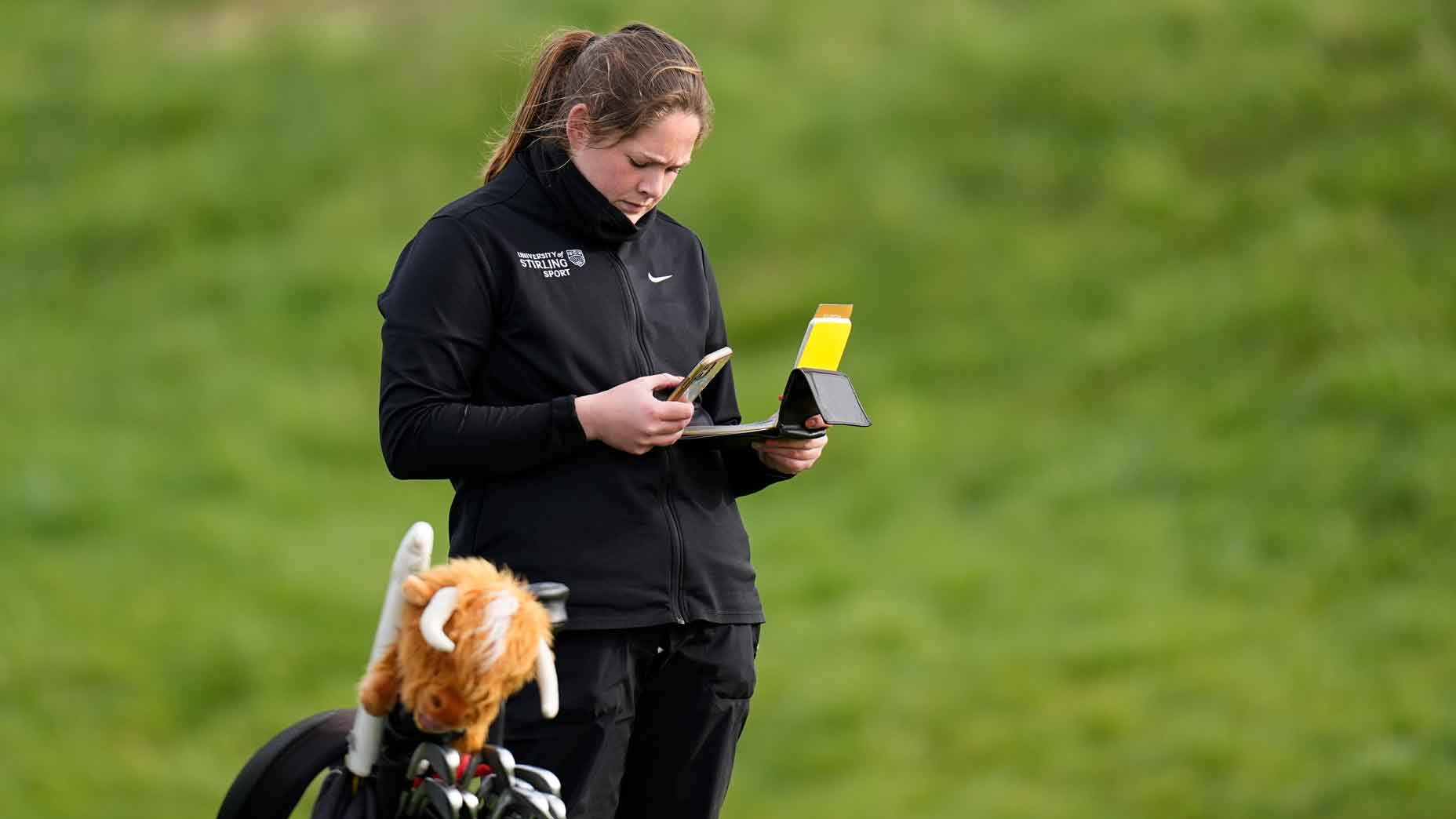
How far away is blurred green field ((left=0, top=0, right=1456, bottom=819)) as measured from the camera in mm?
7250

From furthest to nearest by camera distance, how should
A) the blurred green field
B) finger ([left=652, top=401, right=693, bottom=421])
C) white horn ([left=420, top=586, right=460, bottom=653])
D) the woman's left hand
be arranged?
the blurred green field
the woman's left hand
finger ([left=652, top=401, right=693, bottom=421])
white horn ([left=420, top=586, right=460, bottom=653])

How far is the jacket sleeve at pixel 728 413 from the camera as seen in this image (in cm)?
288

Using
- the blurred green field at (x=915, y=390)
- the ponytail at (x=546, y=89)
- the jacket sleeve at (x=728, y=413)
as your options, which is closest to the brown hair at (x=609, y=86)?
the ponytail at (x=546, y=89)

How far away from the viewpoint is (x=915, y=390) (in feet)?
30.1

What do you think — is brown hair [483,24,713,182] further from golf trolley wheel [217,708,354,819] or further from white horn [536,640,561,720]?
golf trolley wheel [217,708,354,819]

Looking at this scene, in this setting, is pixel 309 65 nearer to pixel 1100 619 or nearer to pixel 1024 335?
pixel 1024 335

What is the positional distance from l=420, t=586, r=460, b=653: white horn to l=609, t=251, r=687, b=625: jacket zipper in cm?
39

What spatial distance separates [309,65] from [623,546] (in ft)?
33.0

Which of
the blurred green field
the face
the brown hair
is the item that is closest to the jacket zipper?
the face

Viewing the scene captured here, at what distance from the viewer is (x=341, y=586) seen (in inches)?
350

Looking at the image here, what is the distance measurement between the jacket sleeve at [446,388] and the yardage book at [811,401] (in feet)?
0.78

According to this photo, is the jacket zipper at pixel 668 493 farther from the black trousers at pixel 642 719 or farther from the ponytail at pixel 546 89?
the ponytail at pixel 546 89

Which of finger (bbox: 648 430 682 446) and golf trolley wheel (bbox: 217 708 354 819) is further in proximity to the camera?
golf trolley wheel (bbox: 217 708 354 819)

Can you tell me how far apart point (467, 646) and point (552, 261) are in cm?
63
